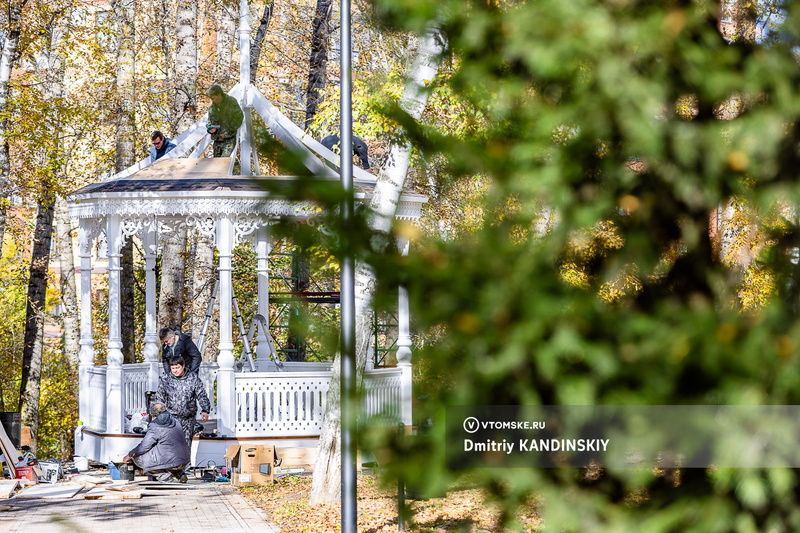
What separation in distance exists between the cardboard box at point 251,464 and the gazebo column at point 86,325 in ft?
9.85

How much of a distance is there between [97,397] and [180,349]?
2.64 metres

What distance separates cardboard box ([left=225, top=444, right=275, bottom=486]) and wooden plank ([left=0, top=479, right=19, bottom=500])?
8.95 feet

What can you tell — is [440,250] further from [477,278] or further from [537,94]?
[537,94]

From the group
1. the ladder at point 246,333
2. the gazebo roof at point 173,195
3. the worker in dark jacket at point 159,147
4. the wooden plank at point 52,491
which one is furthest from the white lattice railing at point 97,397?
the worker in dark jacket at point 159,147

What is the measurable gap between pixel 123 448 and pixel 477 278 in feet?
49.0

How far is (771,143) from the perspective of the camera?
1772 millimetres

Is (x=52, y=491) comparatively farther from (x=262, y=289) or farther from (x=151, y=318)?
(x=262, y=289)

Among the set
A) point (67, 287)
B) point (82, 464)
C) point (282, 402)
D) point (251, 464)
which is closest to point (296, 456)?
point (282, 402)

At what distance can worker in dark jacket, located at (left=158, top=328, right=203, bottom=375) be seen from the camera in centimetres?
1462

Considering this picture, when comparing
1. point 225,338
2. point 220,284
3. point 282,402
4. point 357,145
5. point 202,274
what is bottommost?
point 282,402

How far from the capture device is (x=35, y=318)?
23781mm

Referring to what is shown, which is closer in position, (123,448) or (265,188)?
(265,188)

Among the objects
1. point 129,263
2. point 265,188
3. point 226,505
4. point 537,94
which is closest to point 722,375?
point 537,94

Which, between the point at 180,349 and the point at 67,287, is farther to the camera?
the point at 67,287
